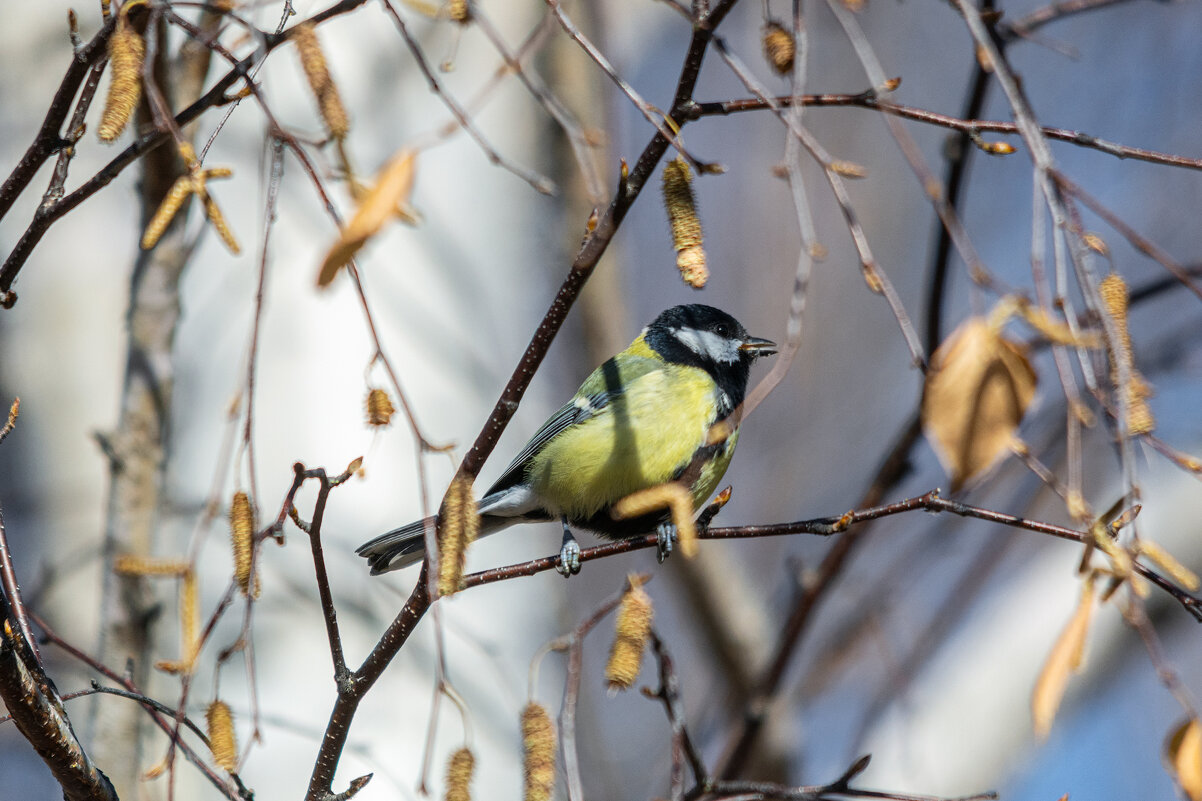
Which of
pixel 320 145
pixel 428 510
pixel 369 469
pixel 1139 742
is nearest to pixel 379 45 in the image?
pixel 369 469

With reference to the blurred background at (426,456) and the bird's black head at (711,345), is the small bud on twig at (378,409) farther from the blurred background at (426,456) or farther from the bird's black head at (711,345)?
the bird's black head at (711,345)

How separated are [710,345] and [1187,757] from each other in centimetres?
231

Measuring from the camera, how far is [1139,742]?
18.6 ft

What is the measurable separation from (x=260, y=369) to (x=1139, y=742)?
5110mm

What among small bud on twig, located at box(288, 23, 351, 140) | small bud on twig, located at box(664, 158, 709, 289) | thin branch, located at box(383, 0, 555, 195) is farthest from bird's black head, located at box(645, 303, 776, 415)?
small bud on twig, located at box(288, 23, 351, 140)

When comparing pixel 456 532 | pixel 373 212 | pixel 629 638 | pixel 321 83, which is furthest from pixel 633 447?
pixel 373 212

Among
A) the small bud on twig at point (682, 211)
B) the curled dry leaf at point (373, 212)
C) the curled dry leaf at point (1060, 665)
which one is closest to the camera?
the curled dry leaf at point (373, 212)

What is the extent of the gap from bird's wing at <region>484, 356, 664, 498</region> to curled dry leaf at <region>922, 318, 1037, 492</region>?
204 centimetres

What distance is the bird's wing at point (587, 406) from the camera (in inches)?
130

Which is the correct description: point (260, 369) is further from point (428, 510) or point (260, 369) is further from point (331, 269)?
point (331, 269)

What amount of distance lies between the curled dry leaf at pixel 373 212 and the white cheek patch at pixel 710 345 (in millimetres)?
2494

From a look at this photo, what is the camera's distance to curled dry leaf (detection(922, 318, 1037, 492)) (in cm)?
123

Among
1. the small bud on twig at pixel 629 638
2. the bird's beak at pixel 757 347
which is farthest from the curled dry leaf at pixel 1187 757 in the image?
the bird's beak at pixel 757 347

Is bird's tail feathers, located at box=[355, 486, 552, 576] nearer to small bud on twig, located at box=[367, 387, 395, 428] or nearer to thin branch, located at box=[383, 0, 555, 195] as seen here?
small bud on twig, located at box=[367, 387, 395, 428]
